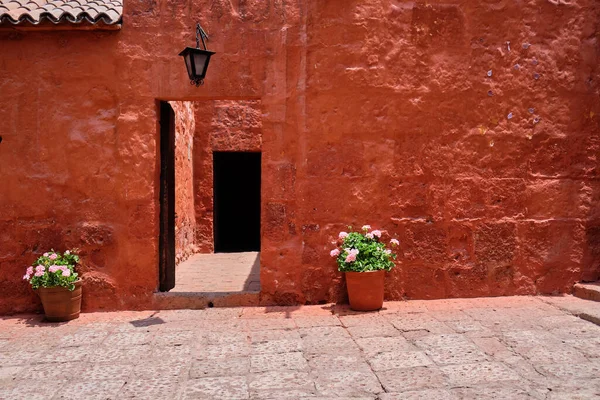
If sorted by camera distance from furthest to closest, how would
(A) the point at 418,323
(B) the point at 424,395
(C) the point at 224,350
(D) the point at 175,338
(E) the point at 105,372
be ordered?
(A) the point at 418,323
(D) the point at 175,338
(C) the point at 224,350
(E) the point at 105,372
(B) the point at 424,395

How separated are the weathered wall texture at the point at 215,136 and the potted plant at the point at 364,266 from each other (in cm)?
535

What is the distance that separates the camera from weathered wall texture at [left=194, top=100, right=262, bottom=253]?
1036 cm

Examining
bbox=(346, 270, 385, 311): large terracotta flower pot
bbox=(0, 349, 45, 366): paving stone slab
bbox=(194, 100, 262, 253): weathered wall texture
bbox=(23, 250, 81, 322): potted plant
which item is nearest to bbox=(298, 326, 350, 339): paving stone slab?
bbox=(346, 270, 385, 311): large terracotta flower pot

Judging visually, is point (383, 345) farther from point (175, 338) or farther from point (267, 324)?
point (175, 338)

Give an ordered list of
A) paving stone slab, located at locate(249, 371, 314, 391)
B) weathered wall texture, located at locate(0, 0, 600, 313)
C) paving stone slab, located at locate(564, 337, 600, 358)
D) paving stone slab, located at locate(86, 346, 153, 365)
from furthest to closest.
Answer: weathered wall texture, located at locate(0, 0, 600, 313) < paving stone slab, located at locate(86, 346, 153, 365) < paving stone slab, located at locate(564, 337, 600, 358) < paving stone slab, located at locate(249, 371, 314, 391)

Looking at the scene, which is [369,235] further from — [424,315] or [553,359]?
[553,359]

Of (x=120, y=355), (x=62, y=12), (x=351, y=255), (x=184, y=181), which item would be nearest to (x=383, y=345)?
(x=351, y=255)

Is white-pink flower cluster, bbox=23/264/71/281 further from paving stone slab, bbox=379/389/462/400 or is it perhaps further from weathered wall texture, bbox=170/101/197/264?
paving stone slab, bbox=379/389/462/400

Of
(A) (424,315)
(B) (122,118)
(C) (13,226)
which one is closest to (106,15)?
(B) (122,118)

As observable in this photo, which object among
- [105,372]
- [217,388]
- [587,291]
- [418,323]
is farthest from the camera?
[587,291]

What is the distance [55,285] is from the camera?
16.9 ft

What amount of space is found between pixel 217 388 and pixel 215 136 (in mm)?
7487

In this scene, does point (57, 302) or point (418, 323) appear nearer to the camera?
point (418, 323)

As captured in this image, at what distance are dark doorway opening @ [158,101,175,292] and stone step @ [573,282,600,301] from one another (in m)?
4.50
